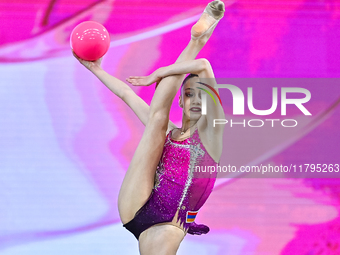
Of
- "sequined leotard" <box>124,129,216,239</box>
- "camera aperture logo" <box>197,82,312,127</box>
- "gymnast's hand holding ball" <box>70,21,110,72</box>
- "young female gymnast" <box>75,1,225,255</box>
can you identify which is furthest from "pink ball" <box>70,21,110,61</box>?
"camera aperture logo" <box>197,82,312,127</box>

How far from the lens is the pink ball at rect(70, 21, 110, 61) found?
210cm

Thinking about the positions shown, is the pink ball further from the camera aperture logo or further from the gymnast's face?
the camera aperture logo

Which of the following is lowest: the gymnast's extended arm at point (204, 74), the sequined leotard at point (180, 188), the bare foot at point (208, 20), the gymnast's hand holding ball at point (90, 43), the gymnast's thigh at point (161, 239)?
the gymnast's thigh at point (161, 239)

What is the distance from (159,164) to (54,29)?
4.59 ft

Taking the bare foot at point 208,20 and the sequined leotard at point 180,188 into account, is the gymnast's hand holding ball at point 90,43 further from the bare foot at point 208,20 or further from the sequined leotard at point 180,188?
the sequined leotard at point 180,188

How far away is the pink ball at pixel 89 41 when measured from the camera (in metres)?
2.10

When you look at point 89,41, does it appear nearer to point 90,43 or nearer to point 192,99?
point 90,43

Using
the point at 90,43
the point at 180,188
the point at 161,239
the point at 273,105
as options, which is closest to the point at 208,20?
the point at 90,43

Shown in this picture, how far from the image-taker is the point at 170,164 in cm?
192

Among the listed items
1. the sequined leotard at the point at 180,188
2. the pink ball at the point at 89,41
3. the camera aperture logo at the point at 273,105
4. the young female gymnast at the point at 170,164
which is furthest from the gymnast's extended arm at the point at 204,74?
the camera aperture logo at the point at 273,105

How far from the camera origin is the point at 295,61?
2.87 meters

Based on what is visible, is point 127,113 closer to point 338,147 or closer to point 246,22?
point 246,22

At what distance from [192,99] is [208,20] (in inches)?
13.8

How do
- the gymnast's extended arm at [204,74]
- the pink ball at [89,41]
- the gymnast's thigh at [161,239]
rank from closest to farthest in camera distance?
the gymnast's extended arm at [204,74] → the gymnast's thigh at [161,239] → the pink ball at [89,41]
